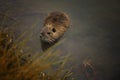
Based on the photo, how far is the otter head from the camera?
3.12m

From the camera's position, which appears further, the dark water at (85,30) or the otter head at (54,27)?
the dark water at (85,30)

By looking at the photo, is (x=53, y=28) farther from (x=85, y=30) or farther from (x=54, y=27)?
(x=85, y=30)

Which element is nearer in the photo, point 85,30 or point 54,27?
point 54,27

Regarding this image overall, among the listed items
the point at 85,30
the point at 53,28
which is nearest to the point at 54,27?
the point at 53,28

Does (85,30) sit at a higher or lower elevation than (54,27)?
lower

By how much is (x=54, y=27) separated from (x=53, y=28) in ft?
0.08

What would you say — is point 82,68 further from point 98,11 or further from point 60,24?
point 98,11

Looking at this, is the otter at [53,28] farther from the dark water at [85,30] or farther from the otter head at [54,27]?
the dark water at [85,30]

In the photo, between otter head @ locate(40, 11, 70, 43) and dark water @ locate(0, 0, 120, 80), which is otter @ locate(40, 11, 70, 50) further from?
dark water @ locate(0, 0, 120, 80)

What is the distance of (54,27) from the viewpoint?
127 inches

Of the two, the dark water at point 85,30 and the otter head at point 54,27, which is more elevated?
the otter head at point 54,27

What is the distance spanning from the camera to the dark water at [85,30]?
4.83 metres

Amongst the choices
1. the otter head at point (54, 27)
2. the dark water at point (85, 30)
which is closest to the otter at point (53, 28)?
the otter head at point (54, 27)

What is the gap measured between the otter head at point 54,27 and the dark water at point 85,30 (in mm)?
1192
